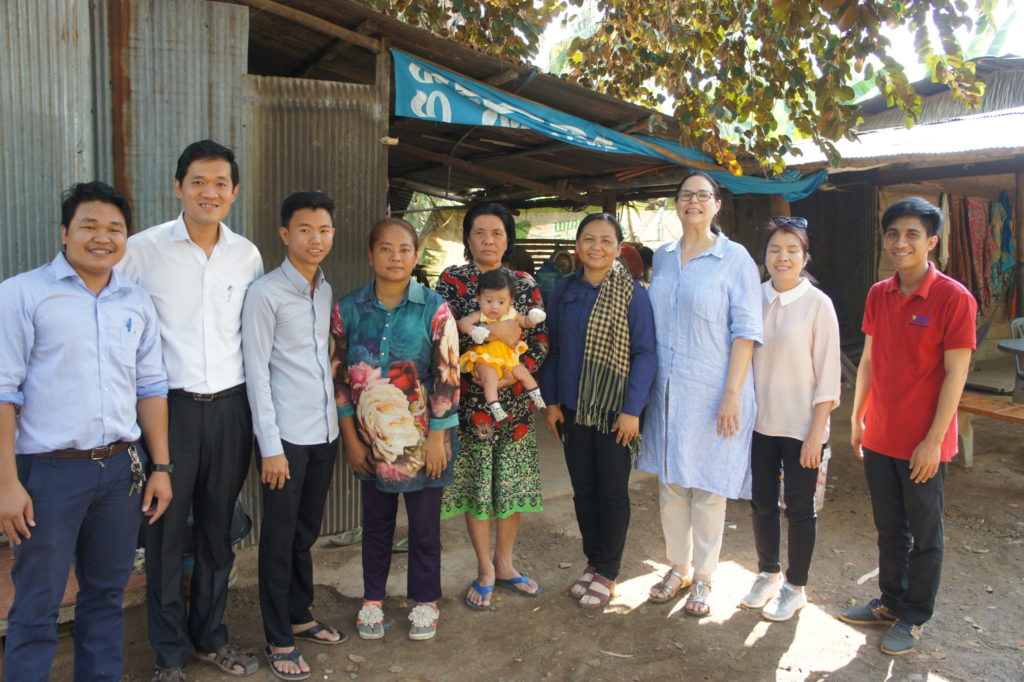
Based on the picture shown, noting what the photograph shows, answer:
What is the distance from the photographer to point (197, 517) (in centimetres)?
258

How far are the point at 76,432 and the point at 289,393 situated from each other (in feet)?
2.32

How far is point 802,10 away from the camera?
350cm

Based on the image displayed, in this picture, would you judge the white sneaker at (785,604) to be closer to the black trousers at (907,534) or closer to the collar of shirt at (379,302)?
the black trousers at (907,534)

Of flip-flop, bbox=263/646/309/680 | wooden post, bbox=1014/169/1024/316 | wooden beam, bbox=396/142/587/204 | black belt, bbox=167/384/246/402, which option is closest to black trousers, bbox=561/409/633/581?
flip-flop, bbox=263/646/309/680

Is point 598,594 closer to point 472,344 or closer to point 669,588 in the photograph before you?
point 669,588

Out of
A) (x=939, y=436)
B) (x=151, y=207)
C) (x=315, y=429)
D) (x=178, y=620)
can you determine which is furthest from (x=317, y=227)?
(x=939, y=436)

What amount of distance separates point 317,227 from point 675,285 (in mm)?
1567

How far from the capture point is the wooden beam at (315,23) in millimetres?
3502

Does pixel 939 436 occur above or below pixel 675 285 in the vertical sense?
below

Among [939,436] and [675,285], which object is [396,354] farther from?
[939,436]

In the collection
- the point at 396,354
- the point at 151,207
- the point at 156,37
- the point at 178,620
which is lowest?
the point at 178,620

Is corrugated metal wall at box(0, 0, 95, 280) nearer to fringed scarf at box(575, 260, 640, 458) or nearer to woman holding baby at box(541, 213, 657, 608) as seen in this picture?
woman holding baby at box(541, 213, 657, 608)

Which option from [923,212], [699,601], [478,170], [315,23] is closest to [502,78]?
[315,23]

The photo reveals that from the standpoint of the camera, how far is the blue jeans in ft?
6.93
